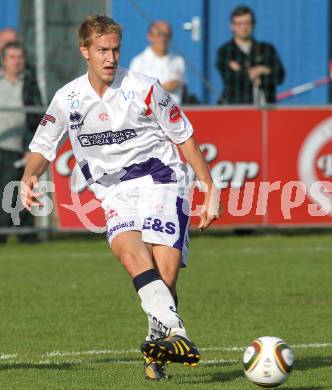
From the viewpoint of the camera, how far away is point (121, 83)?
745 centimetres

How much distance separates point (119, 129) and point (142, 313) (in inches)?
130

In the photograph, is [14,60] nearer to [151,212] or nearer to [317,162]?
[317,162]

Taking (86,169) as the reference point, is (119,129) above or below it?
above

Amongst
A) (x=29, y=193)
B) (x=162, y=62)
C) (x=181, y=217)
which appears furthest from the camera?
(x=162, y=62)

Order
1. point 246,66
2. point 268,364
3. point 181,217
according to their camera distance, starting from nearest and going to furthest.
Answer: point 268,364 < point 181,217 < point 246,66

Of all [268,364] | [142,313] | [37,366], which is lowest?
[142,313]

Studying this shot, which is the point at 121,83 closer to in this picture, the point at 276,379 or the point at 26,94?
the point at 276,379

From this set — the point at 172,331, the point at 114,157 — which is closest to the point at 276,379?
the point at 172,331

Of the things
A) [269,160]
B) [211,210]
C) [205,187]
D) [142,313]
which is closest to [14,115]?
[269,160]

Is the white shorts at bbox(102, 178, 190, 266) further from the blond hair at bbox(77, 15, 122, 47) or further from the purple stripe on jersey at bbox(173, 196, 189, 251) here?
the blond hair at bbox(77, 15, 122, 47)

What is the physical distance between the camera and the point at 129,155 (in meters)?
7.43

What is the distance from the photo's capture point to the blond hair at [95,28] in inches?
284

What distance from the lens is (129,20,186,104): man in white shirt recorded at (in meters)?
16.3

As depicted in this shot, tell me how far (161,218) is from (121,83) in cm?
86
